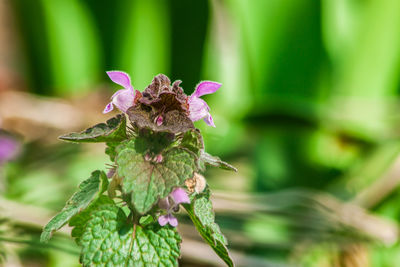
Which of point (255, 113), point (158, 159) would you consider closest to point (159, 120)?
point (158, 159)

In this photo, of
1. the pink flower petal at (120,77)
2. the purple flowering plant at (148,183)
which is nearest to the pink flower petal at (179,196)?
the purple flowering plant at (148,183)

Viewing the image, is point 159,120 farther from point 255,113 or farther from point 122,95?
point 255,113

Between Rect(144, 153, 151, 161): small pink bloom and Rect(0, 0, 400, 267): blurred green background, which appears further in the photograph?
Rect(0, 0, 400, 267): blurred green background

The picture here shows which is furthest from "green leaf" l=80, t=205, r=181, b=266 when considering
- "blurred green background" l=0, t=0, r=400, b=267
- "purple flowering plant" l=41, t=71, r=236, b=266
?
"blurred green background" l=0, t=0, r=400, b=267

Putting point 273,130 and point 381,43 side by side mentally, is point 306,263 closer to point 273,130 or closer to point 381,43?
point 273,130

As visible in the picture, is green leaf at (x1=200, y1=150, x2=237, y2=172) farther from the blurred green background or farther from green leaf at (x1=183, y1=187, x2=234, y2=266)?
the blurred green background

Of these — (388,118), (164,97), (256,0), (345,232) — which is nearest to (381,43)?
(388,118)
